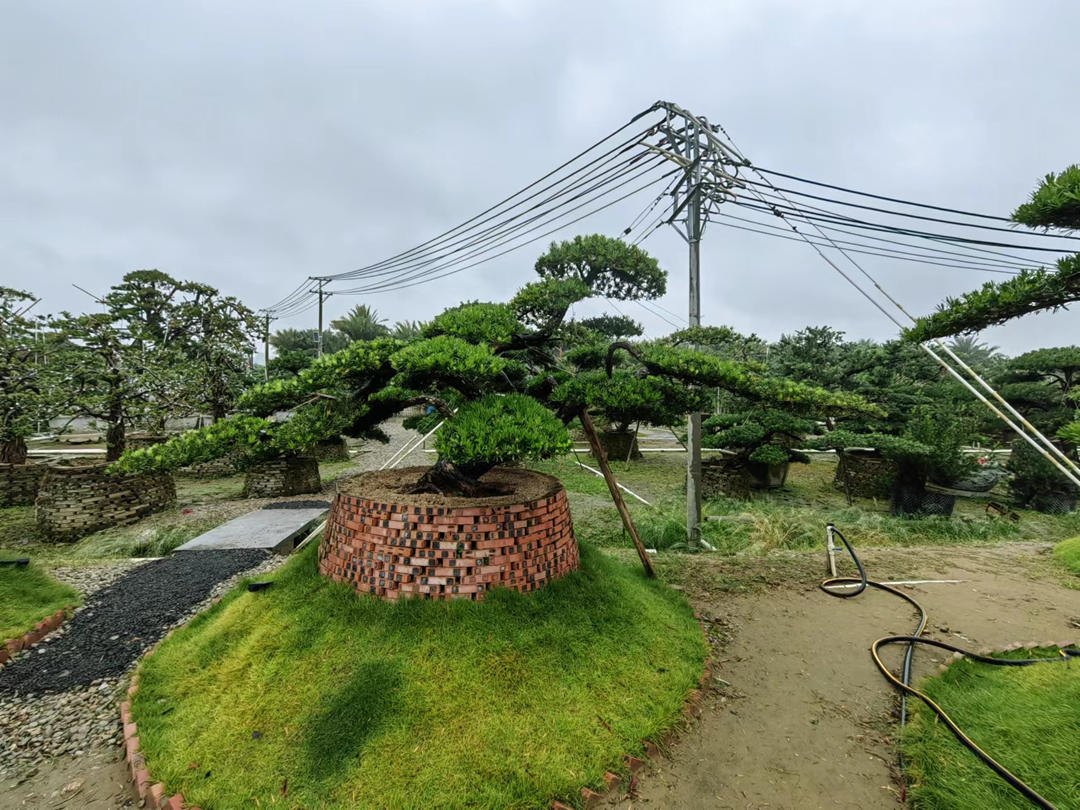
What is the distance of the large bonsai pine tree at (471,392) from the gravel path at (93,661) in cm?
189

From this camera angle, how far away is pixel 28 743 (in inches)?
115

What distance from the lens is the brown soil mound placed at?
347cm

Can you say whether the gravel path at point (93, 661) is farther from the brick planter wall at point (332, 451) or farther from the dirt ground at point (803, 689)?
the brick planter wall at point (332, 451)

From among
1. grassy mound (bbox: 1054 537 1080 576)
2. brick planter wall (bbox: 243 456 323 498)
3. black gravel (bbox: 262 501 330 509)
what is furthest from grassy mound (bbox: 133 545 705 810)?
brick planter wall (bbox: 243 456 323 498)

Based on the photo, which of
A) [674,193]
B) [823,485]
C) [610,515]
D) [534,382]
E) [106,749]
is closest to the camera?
[106,749]

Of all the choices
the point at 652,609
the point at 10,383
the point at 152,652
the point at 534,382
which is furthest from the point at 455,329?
the point at 10,383

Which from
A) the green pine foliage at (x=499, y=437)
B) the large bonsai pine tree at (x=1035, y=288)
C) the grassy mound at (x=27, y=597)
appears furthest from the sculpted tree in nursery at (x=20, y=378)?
the large bonsai pine tree at (x=1035, y=288)

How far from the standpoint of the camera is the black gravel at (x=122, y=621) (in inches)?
142

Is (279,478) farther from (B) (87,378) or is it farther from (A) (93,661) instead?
(A) (93,661)

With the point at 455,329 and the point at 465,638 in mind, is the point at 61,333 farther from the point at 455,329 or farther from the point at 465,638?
the point at 465,638

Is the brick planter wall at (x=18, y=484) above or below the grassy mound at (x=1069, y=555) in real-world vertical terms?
above

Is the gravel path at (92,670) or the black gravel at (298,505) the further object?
the black gravel at (298,505)

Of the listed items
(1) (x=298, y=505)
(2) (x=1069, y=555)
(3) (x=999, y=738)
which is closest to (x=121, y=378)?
(1) (x=298, y=505)

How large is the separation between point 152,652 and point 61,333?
887cm
